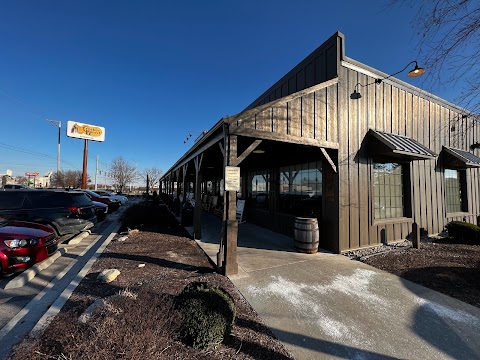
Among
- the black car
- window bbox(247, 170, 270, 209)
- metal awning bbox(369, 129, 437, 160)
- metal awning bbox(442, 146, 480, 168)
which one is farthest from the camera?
window bbox(247, 170, 270, 209)

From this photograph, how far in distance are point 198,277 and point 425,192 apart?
846 cm

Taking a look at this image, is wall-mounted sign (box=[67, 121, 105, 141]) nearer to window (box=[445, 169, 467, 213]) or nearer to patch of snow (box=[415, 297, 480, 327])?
patch of snow (box=[415, 297, 480, 327])

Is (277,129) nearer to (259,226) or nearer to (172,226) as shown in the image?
(259,226)

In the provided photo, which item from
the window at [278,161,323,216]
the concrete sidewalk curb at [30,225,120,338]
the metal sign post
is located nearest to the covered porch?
the window at [278,161,323,216]

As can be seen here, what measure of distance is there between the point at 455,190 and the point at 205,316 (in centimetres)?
1204

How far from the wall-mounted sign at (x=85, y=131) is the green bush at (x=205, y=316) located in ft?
109

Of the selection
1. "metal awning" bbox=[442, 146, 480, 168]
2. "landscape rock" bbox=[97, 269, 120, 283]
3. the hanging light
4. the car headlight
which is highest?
the hanging light

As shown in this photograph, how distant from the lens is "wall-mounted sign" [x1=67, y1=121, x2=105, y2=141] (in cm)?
2825

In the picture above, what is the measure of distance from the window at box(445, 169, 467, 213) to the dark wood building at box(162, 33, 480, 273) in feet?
0.27

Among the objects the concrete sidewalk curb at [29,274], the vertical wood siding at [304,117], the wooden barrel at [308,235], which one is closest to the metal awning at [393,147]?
the vertical wood siding at [304,117]

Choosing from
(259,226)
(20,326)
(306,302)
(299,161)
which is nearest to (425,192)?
(299,161)

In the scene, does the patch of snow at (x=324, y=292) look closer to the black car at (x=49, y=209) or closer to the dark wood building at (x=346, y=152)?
the dark wood building at (x=346, y=152)

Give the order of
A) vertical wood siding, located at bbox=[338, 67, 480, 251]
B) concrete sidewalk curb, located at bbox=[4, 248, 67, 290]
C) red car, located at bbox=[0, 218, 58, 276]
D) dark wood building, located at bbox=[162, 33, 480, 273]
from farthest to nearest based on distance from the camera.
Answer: vertical wood siding, located at bbox=[338, 67, 480, 251]
dark wood building, located at bbox=[162, 33, 480, 273]
red car, located at bbox=[0, 218, 58, 276]
concrete sidewalk curb, located at bbox=[4, 248, 67, 290]

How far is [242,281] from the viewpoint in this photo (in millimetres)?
4223
